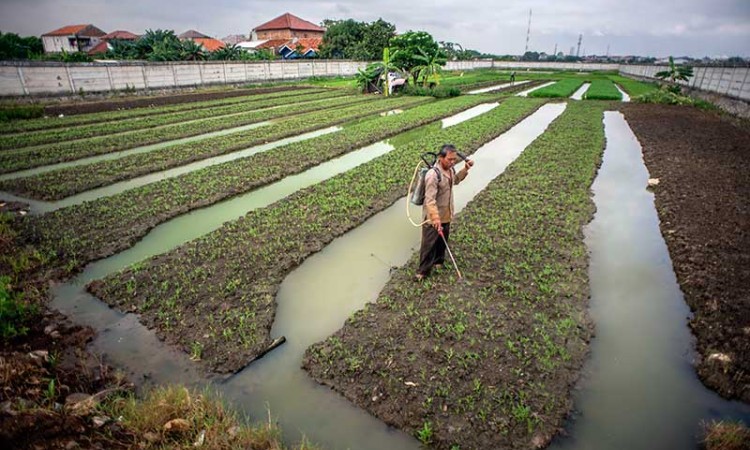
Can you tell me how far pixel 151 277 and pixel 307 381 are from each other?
351cm

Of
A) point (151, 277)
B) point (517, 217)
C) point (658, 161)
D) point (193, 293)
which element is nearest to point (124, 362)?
point (193, 293)

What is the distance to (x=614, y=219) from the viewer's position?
8906mm

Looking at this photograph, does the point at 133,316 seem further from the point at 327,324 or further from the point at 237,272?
the point at 327,324

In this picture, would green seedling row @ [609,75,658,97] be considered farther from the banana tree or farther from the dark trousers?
the dark trousers

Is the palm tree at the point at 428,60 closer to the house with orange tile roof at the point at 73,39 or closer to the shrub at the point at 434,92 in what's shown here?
the shrub at the point at 434,92

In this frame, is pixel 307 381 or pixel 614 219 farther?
pixel 614 219

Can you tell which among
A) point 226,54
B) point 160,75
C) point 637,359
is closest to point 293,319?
point 637,359

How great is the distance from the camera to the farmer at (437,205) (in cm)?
564

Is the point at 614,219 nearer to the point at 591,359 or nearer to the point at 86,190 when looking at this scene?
the point at 591,359

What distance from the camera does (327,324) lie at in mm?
5504

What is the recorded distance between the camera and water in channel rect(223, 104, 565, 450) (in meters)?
3.94

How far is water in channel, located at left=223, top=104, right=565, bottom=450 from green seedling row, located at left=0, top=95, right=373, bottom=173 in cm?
1107

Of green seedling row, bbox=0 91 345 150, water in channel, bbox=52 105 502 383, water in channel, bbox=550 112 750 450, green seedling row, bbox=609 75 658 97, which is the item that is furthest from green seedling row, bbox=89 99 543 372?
green seedling row, bbox=609 75 658 97

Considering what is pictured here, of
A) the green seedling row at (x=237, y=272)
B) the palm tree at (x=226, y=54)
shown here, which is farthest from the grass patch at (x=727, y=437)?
the palm tree at (x=226, y=54)
